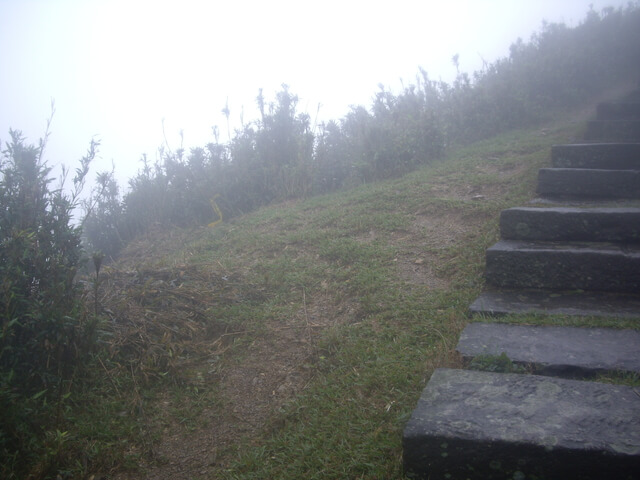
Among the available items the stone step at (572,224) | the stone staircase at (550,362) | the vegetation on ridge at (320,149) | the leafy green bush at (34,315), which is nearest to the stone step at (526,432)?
the stone staircase at (550,362)

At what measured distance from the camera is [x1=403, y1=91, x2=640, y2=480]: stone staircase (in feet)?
5.74

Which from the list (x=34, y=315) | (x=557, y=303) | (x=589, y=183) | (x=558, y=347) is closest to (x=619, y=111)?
(x=589, y=183)

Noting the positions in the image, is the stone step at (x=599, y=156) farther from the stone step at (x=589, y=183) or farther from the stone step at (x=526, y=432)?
the stone step at (x=526, y=432)

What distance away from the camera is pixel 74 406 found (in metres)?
2.52

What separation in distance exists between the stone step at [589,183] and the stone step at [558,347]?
2.27 metres

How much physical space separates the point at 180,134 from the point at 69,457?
5.63 m

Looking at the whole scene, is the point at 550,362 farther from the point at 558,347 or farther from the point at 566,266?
the point at 566,266

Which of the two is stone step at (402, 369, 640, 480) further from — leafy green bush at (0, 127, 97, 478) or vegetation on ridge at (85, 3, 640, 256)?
vegetation on ridge at (85, 3, 640, 256)

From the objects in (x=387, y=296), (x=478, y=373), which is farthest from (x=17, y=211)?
(x=478, y=373)

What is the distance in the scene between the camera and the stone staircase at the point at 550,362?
1.75 m

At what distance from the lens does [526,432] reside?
179cm

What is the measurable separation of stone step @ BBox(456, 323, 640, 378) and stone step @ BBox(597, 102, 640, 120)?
4.45 m

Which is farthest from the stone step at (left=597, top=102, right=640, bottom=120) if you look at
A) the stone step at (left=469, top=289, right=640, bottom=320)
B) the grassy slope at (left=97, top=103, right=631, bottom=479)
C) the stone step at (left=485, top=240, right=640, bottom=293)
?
the stone step at (left=469, top=289, right=640, bottom=320)

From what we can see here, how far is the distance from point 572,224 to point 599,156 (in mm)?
1854
